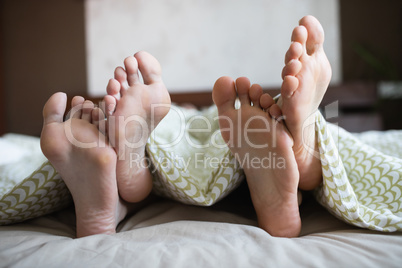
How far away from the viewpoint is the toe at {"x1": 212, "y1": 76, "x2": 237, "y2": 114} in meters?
0.67

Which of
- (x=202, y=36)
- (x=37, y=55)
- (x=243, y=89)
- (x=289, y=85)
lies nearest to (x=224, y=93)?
(x=243, y=89)

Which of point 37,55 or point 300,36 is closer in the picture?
point 300,36

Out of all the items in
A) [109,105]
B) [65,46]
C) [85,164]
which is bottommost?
[85,164]

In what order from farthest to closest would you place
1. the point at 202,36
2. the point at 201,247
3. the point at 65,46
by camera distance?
the point at 65,46, the point at 202,36, the point at 201,247

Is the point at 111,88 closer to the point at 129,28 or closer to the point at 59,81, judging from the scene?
the point at 129,28

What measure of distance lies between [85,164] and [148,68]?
237 mm

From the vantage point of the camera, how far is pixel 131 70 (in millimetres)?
685

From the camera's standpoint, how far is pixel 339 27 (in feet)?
8.47

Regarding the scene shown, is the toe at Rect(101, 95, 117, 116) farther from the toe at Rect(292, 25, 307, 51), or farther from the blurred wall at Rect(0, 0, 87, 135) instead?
the blurred wall at Rect(0, 0, 87, 135)

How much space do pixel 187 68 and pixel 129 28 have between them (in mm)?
616

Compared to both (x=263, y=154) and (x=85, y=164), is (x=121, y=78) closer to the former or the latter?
(x=85, y=164)

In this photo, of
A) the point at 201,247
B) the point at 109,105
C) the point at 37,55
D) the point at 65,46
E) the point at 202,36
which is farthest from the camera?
the point at 37,55

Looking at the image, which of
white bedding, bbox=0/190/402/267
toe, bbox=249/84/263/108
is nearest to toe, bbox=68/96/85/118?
white bedding, bbox=0/190/402/267

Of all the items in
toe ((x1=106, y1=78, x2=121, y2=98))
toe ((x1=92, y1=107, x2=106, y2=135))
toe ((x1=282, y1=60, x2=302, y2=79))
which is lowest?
toe ((x1=92, y1=107, x2=106, y2=135))
